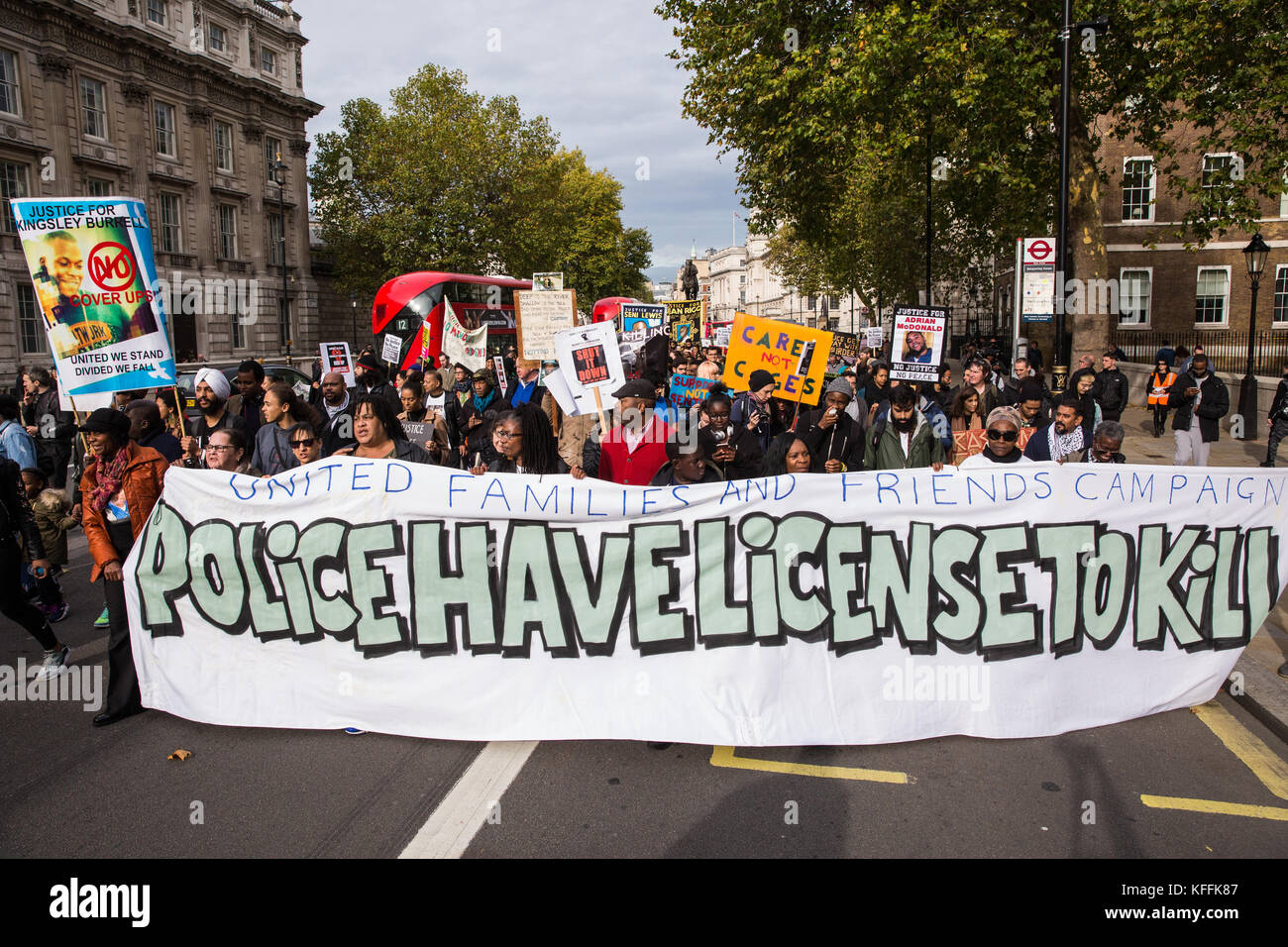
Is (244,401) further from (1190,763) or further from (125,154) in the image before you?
(125,154)

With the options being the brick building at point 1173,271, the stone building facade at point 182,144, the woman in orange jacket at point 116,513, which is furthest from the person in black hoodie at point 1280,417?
the stone building facade at point 182,144

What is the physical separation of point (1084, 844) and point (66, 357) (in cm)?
782

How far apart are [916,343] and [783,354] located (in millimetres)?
1735

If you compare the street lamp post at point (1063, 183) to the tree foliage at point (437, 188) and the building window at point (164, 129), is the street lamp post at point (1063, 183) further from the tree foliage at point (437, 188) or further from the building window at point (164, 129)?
the building window at point (164, 129)

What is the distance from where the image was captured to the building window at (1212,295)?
109 ft

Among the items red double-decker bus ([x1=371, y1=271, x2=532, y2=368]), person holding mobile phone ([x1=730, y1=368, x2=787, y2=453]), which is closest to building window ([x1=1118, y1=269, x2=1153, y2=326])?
red double-decker bus ([x1=371, y1=271, x2=532, y2=368])

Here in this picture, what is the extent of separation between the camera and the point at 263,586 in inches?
183

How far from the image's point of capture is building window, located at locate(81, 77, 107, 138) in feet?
107

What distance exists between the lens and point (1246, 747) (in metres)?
4.37

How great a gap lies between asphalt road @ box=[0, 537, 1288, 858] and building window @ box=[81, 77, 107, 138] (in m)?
36.4

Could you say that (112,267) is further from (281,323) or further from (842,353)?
(281,323)

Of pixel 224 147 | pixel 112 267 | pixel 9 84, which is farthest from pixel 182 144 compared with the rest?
pixel 112 267

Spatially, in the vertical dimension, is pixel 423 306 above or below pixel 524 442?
above
